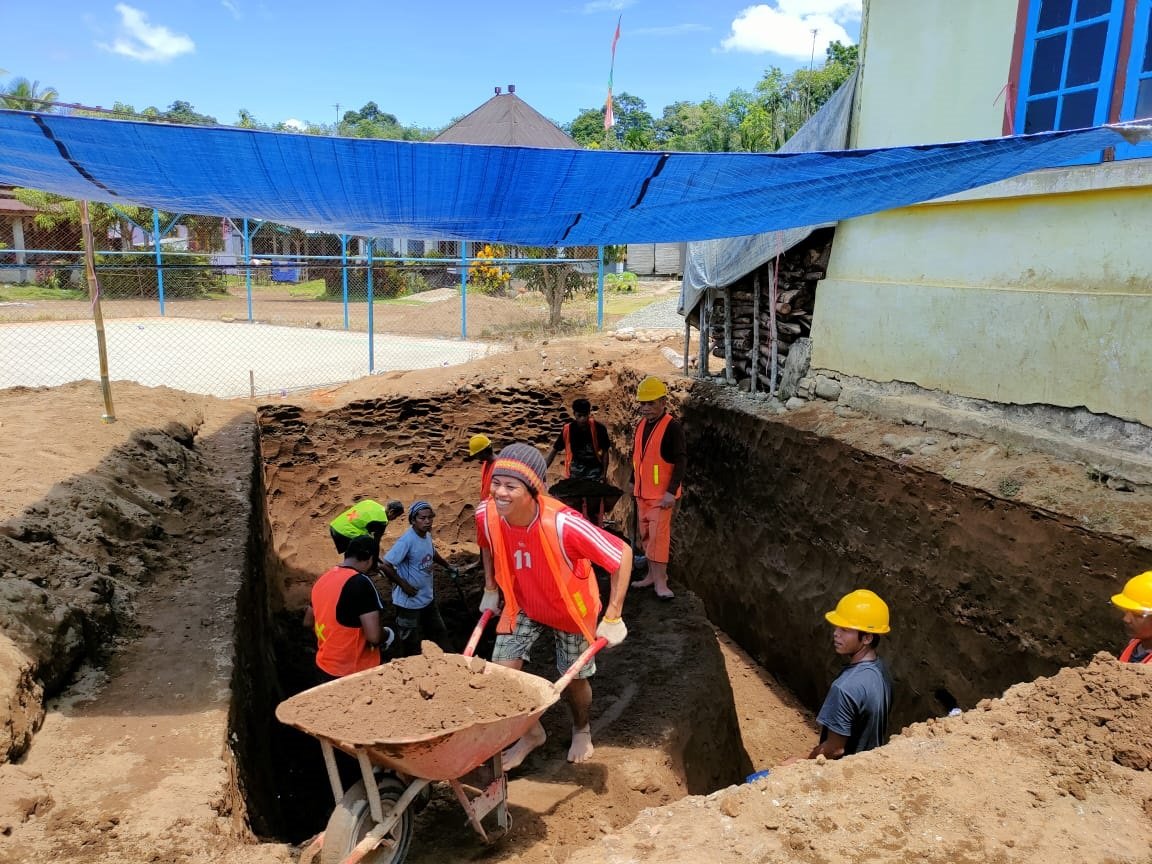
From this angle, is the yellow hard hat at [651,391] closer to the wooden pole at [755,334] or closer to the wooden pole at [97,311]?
the wooden pole at [755,334]

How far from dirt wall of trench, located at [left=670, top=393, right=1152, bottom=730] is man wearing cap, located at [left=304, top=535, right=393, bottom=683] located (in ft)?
11.3

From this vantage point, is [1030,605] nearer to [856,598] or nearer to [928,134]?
[856,598]

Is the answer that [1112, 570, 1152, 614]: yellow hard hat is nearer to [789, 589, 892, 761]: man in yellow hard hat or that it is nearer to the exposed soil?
the exposed soil

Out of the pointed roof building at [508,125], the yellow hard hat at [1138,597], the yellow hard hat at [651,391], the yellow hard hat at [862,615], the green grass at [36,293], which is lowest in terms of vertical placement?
the yellow hard hat at [862,615]

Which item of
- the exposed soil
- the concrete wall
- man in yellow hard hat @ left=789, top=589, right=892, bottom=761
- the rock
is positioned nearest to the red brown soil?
the exposed soil

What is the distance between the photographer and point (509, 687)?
10.2 ft

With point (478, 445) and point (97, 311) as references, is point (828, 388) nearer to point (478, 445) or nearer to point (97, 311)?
point (478, 445)

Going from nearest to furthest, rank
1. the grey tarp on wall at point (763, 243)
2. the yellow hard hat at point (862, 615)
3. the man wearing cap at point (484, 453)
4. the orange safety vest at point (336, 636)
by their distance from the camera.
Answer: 1. the yellow hard hat at point (862, 615)
2. the orange safety vest at point (336, 636)
3. the man wearing cap at point (484, 453)
4. the grey tarp on wall at point (763, 243)

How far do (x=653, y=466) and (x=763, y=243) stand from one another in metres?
2.70

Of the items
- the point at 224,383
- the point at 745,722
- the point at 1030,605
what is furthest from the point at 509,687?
the point at 224,383

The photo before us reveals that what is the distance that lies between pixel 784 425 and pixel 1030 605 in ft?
8.79

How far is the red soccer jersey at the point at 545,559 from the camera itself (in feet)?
11.7

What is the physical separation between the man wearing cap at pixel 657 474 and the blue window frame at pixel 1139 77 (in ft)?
10.7

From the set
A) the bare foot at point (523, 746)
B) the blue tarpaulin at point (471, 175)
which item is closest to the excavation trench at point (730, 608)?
the bare foot at point (523, 746)
